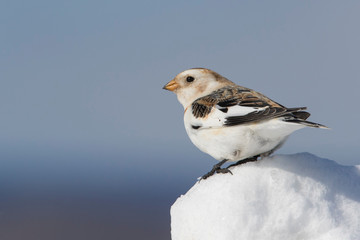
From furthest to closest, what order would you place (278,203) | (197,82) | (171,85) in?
(171,85), (197,82), (278,203)

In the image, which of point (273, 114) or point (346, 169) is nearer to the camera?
point (273, 114)

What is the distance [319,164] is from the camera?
4621 millimetres

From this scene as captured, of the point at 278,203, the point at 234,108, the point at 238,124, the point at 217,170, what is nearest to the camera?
the point at 278,203

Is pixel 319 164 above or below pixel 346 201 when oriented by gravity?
above

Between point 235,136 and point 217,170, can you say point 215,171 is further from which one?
point 235,136

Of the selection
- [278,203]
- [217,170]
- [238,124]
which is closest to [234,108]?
[238,124]

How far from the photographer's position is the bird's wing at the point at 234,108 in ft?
14.4

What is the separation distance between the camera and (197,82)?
596 cm

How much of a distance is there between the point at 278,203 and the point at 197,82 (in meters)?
2.27

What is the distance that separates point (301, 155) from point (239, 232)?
3.71ft

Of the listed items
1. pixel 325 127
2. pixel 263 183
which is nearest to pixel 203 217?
pixel 263 183

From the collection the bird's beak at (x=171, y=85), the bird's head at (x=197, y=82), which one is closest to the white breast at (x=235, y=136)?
the bird's head at (x=197, y=82)

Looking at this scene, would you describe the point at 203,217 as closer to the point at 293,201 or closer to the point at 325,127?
the point at 293,201

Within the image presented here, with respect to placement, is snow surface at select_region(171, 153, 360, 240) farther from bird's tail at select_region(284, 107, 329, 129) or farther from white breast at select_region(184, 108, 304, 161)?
bird's tail at select_region(284, 107, 329, 129)
